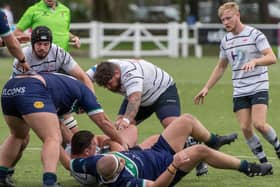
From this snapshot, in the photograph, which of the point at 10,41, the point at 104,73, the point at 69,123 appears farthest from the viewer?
the point at 69,123

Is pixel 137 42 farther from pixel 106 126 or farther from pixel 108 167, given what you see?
pixel 108 167

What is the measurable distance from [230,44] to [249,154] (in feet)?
5.69

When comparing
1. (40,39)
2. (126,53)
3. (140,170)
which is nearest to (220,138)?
(140,170)

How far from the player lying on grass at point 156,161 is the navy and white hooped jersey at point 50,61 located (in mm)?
1800

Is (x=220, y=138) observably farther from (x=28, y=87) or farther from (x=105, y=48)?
(x=105, y=48)

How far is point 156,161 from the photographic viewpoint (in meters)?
8.70

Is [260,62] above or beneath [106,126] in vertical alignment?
above

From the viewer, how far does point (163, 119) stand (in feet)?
34.3

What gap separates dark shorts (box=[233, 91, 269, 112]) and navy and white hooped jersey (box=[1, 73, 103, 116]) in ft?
7.41

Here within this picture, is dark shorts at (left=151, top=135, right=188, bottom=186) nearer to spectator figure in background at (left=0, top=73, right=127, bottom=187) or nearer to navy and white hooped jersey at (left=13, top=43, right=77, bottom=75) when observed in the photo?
spectator figure in background at (left=0, top=73, right=127, bottom=187)

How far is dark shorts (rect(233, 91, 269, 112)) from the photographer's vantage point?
34.3ft

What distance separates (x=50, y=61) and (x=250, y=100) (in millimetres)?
2348

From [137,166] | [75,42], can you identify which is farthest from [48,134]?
[75,42]

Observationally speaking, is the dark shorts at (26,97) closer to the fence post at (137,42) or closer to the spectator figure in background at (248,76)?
the spectator figure in background at (248,76)
